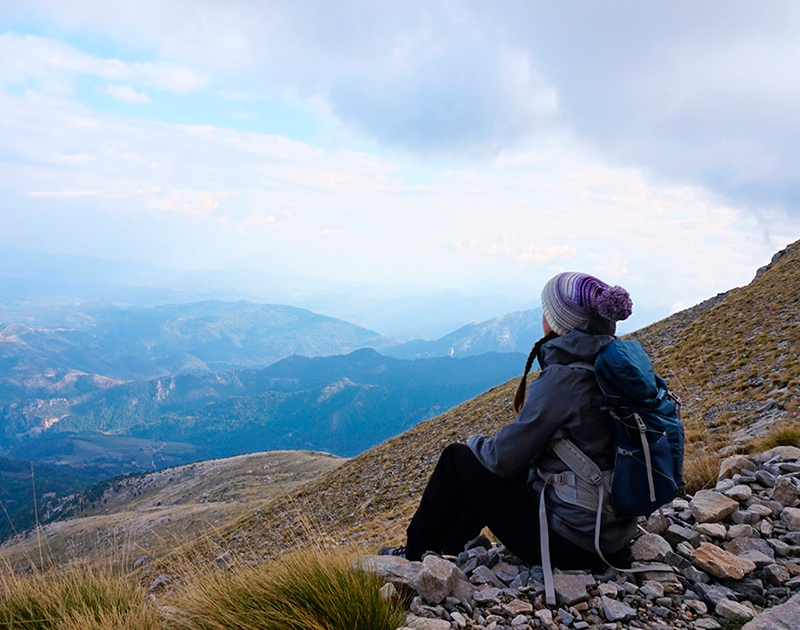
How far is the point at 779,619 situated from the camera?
2.97m

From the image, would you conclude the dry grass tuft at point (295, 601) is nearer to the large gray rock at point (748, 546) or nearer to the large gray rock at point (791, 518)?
the large gray rock at point (748, 546)

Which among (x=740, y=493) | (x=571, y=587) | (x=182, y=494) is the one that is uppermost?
(x=740, y=493)

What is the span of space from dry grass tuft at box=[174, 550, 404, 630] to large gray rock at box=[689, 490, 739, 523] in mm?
3138

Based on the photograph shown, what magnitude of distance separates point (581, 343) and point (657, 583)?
1.96 meters

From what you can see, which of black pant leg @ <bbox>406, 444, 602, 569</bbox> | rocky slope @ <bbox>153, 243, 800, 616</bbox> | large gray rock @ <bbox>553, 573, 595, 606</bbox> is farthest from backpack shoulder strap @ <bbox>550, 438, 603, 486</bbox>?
rocky slope @ <bbox>153, 243, 800, 616</bbox>

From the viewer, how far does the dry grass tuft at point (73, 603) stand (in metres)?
3.82

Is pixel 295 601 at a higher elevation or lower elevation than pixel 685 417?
lower

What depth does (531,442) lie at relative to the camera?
3.66 metres

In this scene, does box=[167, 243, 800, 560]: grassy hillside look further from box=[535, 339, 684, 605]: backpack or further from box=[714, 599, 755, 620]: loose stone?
box=[714, 599, 755, 620]: loose stone

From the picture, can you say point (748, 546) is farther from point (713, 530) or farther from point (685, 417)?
point (685, 417)

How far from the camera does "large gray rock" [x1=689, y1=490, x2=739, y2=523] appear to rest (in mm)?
4664

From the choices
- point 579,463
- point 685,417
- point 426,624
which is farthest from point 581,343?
point 685,417

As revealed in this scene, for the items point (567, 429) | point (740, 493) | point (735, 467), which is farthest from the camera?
point (735, 467)

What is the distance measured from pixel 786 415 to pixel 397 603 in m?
8.99
